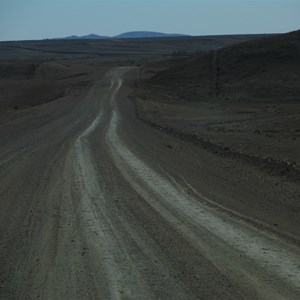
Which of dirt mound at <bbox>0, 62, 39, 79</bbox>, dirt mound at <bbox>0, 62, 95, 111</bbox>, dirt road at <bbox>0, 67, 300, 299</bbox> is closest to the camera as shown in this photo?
dirt road at <bbox>0, 67, 300, 299</bbox>

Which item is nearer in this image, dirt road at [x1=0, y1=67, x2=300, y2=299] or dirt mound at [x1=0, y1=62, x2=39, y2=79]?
dirt road at [x1=0, y1=67, x2=300, y2=299]

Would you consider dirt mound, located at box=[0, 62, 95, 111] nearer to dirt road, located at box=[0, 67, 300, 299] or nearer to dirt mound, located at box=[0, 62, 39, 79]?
dirt mound, located at box=[0, 62, 39, 79]

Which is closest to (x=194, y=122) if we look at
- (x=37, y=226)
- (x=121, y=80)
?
(x=37, y=226)

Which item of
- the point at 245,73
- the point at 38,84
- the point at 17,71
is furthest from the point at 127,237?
the point at 17,71

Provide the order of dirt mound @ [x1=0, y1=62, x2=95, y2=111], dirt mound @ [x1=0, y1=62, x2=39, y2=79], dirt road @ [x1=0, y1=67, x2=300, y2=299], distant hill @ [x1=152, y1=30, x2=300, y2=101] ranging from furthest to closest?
dirt mound @ [x1=0, y1=62, x2=39, y2=79] < dirt mound @ [x1=0, y1=62, x2=95, y2=111] < distant hill @ [x1=152, y1=30, x2=300, y2=101] < dirt road @ [x1=0, y1=67, x2=300, y2=299]

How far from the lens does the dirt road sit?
232 inches

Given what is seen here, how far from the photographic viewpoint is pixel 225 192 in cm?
1081

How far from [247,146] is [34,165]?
7231mm

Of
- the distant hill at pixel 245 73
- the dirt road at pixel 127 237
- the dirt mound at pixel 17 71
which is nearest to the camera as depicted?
the dirt road at pixel 127 237

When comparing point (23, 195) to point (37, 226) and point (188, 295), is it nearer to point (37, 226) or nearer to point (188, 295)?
point (37, 226)

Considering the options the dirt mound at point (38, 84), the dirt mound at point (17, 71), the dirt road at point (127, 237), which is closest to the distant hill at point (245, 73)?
the dirt mound at point (38, 84)

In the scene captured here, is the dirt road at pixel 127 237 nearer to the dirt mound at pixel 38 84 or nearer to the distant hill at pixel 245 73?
the distant hill at pixel 245 73

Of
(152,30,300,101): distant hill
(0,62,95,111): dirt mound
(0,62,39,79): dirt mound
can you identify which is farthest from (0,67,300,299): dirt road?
(0,62,39,79): dirt mound

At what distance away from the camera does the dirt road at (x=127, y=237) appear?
19.3ft
